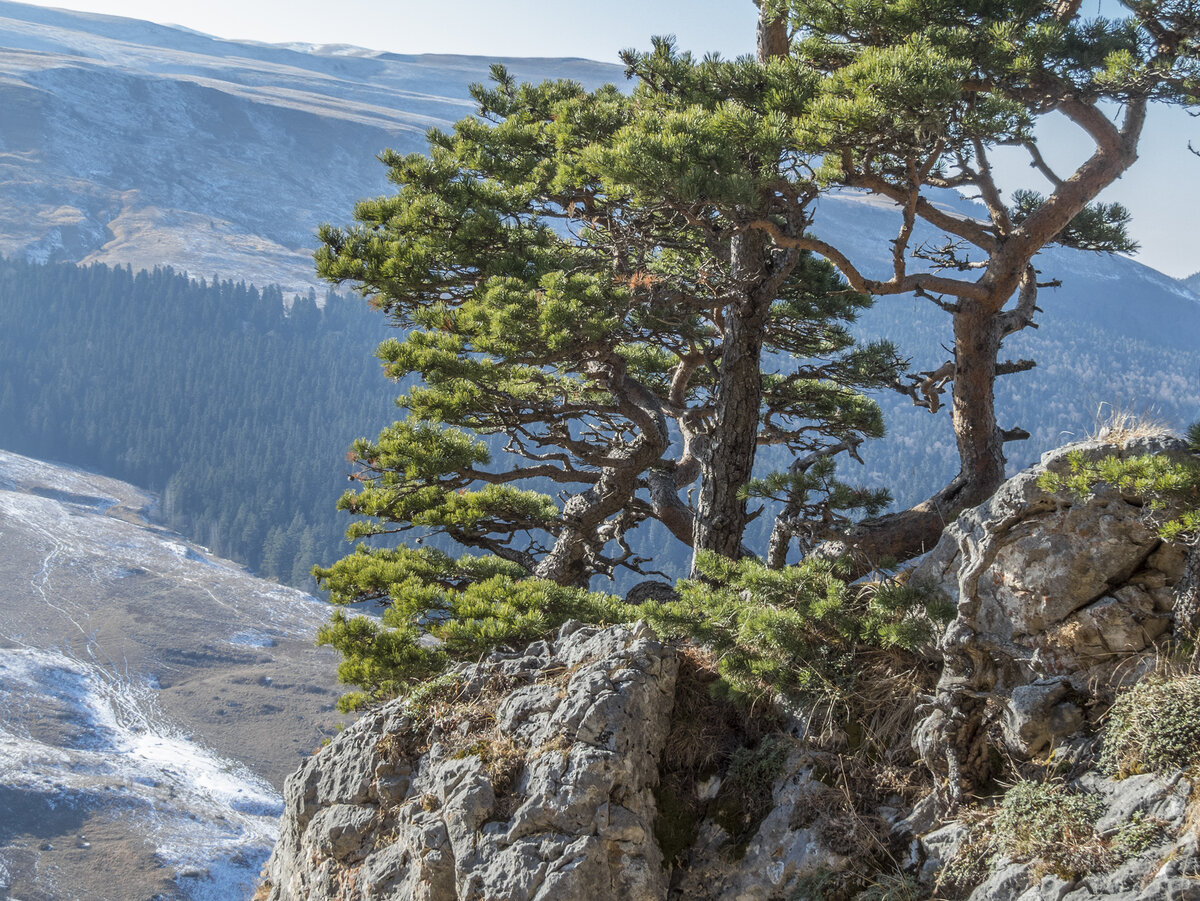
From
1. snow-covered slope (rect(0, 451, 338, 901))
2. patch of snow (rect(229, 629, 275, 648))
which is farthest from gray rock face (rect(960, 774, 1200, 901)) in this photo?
patch of snow (rect(229, 629, 275, 648))

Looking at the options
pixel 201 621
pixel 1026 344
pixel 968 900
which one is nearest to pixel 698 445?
pixel 968 900

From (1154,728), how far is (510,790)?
372 cm

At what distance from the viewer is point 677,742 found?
6.42 metres

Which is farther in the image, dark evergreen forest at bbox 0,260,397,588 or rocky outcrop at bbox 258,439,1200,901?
dark evergreen forest at bbox 0,260,397,588

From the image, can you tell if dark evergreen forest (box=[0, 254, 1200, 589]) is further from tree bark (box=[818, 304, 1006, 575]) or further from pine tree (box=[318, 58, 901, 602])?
tree bark (box=[818, 304, 1006, 575])

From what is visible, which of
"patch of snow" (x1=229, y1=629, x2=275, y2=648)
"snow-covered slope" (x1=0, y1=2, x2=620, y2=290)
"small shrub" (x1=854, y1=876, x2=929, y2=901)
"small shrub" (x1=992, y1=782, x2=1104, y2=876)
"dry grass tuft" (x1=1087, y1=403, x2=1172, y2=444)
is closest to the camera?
"small shrub" (x1=992, y1=782, x2=1104, y2=876)

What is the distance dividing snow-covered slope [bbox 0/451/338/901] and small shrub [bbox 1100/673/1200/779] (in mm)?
50561

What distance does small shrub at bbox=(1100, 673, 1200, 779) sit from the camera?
4.43m

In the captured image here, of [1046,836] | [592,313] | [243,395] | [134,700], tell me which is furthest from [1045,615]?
[243,395]

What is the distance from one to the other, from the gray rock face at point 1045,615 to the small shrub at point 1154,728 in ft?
0.88

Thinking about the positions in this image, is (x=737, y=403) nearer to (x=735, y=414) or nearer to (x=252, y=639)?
(x=735, y=414)

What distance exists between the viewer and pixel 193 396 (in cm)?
11975

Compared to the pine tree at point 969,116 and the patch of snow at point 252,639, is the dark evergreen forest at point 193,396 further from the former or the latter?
the pine tree at point 969,116

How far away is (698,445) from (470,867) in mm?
6732
